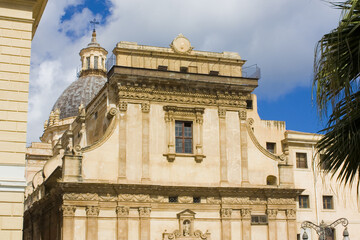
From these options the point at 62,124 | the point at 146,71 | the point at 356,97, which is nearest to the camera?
the point at 356,97

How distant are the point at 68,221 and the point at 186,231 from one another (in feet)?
20.9

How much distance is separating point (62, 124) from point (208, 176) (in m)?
32.8

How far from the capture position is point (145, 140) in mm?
31844

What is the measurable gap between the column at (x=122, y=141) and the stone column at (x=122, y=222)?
1637mm

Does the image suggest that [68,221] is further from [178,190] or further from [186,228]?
[186,228]

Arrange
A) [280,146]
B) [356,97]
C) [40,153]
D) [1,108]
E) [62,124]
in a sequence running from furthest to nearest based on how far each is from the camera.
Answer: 1. [62,124]
2. [40,153]
3. [280,146]
4. [1,108]
5. [356,97]

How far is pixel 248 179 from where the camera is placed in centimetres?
3312

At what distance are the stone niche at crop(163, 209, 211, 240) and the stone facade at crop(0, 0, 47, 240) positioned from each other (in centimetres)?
1701

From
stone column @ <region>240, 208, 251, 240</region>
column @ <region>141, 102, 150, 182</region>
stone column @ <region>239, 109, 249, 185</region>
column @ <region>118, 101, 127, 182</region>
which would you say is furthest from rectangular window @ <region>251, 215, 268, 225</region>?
column @ <region>118, 101, 127, 182</region>

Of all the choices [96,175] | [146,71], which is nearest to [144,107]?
[146,71]

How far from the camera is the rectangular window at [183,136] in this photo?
3278 centimetres

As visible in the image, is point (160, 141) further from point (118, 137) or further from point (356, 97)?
point (356, 97)

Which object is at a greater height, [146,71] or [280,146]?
[146,71]

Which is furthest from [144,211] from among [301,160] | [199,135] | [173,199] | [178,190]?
[301,160]
